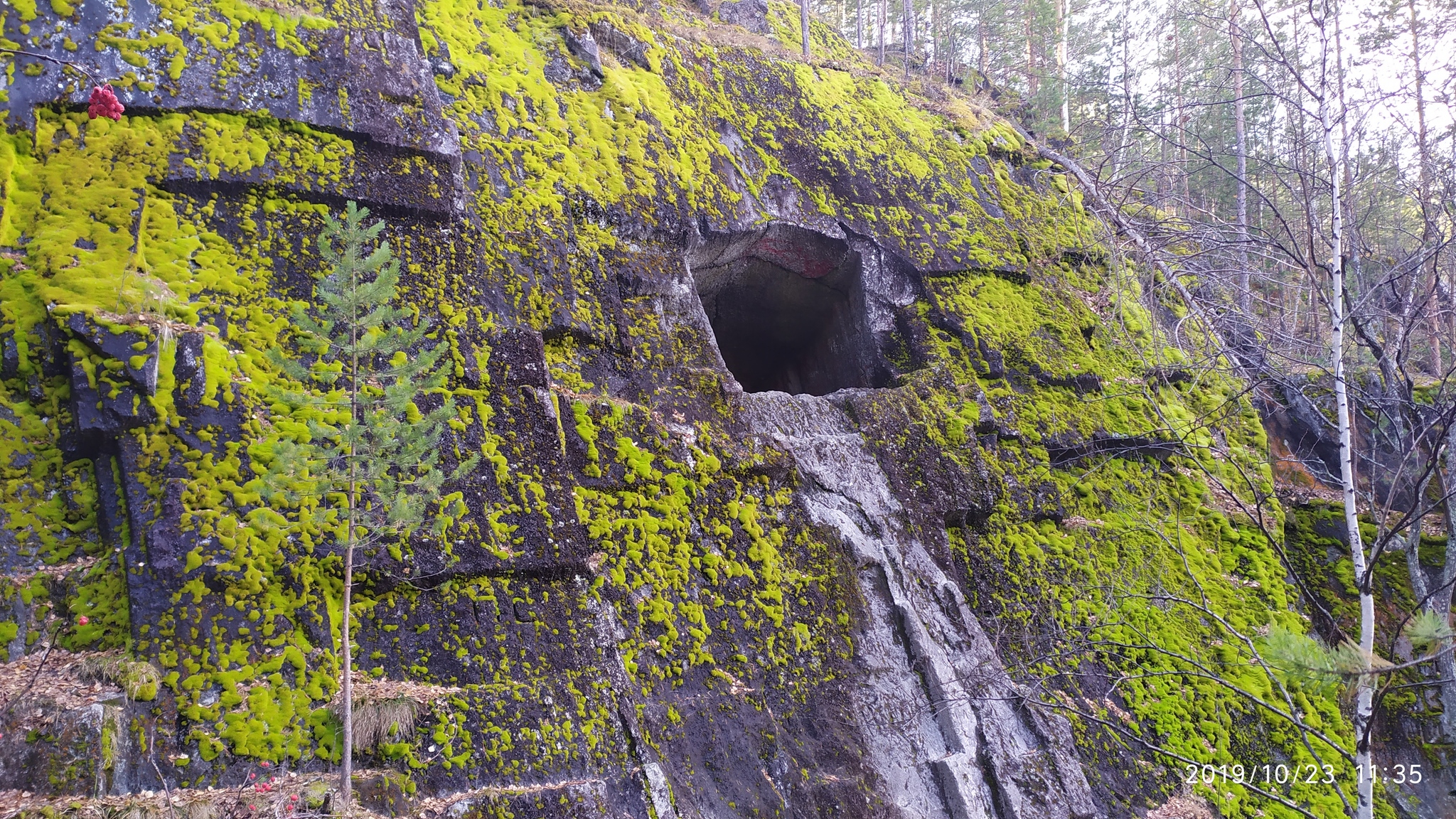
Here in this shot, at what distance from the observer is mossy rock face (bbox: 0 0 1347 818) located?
5.73m

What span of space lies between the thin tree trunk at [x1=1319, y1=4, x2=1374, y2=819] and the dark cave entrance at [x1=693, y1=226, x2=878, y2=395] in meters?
6.74

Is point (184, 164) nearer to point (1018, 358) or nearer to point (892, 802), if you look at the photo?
point (892, 802)

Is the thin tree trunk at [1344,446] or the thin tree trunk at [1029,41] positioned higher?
the thin tree trunk at [1029,41]

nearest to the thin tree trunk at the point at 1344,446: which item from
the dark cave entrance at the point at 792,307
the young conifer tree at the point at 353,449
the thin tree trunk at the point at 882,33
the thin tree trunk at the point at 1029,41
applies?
the young conifer tree at the point at 353,449

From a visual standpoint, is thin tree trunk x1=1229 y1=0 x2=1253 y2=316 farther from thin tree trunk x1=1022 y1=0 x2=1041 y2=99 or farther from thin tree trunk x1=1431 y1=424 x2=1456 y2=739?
thin tree trunk x1=1022 y1=0 x2=1041 y2=99

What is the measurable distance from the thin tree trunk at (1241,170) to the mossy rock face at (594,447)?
0.81 meters

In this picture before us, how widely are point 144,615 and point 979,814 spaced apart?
6469mm

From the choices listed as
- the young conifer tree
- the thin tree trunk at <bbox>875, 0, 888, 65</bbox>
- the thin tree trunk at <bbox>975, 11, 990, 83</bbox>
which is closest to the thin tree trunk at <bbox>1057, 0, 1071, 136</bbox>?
the thin tree trunk at <bbox>975, 11, 990, 83</bbox>

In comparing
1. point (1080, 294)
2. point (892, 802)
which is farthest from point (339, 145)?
point (1080, 294)

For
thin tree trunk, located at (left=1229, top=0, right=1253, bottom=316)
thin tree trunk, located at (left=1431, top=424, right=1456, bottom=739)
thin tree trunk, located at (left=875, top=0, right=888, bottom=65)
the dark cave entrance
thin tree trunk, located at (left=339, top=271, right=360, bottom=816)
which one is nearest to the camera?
thin tree trunk, located at (left=1229, top=0, right=1253, bottom=316)

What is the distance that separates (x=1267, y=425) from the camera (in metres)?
14.1

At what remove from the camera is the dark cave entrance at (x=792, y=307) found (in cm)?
1125

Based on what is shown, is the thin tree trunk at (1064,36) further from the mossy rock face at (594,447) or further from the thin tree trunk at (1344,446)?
the thin tree trunk at (1344,446)
